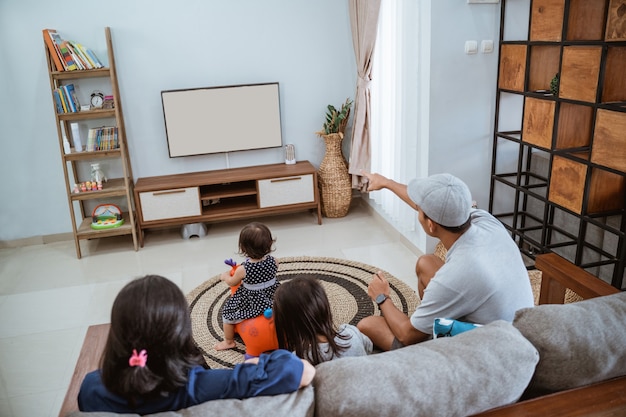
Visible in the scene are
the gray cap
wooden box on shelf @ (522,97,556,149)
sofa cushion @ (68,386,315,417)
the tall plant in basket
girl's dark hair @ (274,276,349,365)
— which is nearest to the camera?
sofa cushion @ (68,386,315,417)

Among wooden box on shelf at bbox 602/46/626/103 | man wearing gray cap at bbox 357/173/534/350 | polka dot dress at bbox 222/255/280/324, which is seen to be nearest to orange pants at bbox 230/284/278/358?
polka dot dress at bbox 222/255/280/324

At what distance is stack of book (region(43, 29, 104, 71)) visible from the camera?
152 inches

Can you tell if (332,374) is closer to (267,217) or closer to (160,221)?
(160,221)

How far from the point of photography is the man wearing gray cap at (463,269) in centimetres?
180

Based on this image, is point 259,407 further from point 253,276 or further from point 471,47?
point 471,47

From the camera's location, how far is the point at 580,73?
276 cm

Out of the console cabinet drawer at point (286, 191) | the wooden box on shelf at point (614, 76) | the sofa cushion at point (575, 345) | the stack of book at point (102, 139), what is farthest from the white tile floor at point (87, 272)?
the sofa cushion at point (575, 345)

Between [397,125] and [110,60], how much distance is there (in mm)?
2233

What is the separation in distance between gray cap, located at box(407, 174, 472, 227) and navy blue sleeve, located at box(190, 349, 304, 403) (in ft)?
2.80

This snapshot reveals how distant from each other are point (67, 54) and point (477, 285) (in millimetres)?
3497

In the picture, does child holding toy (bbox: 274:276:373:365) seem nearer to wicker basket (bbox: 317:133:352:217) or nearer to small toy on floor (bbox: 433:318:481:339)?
small toy on floor (bbox: 433:318:481:339)

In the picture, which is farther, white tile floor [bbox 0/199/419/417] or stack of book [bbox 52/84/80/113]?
stack of book [bbox 52/84/80/113]

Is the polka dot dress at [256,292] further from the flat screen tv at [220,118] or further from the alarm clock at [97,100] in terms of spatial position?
the alarm clock at [97,100]

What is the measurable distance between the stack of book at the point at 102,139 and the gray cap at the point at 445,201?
3.00m
